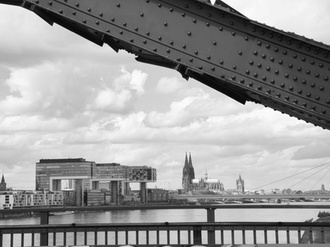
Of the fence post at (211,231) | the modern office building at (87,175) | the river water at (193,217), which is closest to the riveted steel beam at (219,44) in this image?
the fence post at (211,231)

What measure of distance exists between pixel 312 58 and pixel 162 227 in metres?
4.27

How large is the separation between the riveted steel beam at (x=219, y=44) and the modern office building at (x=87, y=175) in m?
147

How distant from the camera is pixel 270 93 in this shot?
453 centimetres

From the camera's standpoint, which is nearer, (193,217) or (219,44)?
(219,44)

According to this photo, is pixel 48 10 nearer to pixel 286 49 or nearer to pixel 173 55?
pixel 173 55

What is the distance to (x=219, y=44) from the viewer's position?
4.60 m

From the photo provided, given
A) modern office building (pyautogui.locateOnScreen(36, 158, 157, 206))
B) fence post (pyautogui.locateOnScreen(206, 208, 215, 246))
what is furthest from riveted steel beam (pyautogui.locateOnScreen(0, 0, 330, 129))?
modern office building (pyautogui.locateOnScreen(36, 158, 157, 206))

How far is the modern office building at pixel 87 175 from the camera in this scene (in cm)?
16275

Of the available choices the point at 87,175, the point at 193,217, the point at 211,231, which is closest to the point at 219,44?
the point at 211,231

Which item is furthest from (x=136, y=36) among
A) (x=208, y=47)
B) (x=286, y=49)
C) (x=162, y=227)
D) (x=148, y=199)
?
(x=148, y=199)

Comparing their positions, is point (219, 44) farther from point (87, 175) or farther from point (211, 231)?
point (87, 175)

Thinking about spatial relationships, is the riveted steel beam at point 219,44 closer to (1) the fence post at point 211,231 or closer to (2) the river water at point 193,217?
(1) the fence post at point 211,231

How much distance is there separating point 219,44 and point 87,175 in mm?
165222

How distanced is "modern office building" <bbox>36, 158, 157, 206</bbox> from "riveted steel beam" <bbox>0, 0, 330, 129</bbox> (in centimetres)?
14655
